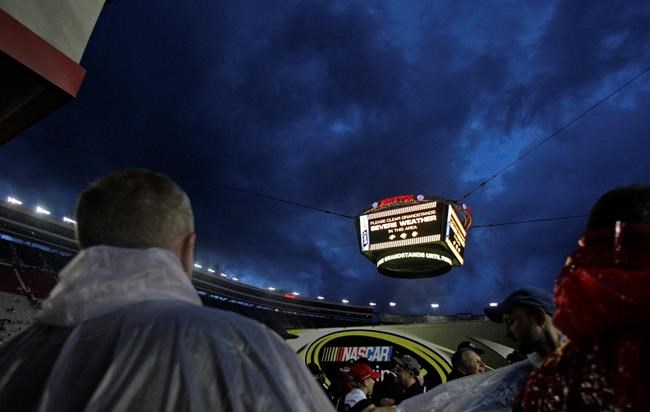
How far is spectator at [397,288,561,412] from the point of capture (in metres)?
2.44

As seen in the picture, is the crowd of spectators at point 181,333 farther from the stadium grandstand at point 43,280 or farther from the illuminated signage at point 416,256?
the stadium grandstand at point 43,280

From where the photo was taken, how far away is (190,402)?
2.81ft

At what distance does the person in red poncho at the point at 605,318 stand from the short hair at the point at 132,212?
46.0 inches

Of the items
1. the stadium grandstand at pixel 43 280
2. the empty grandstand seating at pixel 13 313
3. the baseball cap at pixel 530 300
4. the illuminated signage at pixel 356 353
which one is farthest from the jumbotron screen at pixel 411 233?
the empty grandstand seating at pixel 13 313

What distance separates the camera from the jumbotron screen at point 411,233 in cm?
1153

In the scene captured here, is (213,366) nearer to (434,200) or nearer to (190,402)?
(190,402)

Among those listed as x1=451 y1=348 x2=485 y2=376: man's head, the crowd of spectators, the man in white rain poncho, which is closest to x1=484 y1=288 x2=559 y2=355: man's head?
the crowd of spectators

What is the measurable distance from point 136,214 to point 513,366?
2604 mm

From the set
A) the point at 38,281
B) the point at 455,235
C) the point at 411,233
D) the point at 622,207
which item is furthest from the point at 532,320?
the point at 38,281

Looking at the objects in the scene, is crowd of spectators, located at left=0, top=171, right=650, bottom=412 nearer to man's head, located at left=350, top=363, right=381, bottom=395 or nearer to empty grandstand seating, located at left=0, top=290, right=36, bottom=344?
man's head, located at left=350, top=363, right=381, bottom=395

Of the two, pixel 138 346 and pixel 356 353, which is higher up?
pixel 356 353

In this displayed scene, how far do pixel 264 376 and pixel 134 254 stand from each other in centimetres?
51

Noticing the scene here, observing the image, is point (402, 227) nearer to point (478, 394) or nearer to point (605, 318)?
point (478, 394)

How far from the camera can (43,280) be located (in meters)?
29.2
